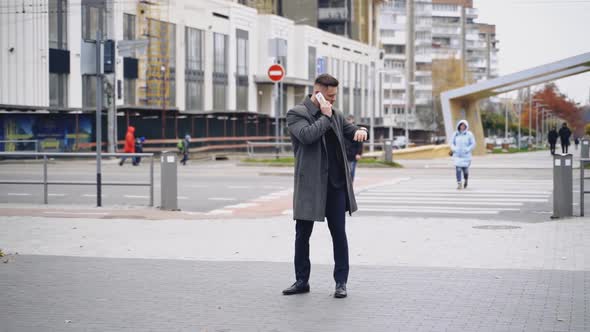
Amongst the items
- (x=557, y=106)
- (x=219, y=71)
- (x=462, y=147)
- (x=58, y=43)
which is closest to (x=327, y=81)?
(x=462, y=147)

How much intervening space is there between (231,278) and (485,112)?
128 meters

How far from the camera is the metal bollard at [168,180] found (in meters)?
17.0

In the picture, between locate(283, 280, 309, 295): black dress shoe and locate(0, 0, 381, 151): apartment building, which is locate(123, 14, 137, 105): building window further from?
locate(283, 280, 309, 295): black dress shoe

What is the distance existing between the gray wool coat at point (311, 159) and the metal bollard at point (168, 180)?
354 inches

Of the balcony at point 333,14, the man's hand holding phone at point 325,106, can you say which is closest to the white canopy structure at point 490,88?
the man's hand holding phone at point 325,106

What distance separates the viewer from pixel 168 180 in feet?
56.1

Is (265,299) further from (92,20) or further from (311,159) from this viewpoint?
(92,20)

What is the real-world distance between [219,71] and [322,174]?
211 ft

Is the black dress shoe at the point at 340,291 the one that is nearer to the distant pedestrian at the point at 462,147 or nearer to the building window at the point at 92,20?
the distant pedestrian at the point at 462,147

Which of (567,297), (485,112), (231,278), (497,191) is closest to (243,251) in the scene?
(231,278)

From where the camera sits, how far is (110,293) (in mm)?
8375

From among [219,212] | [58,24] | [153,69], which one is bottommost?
[219,212]

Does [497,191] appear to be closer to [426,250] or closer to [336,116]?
[426,250]

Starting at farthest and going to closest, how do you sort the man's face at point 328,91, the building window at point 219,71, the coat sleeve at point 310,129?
1. the building window at point 219,71
2. the man's face at point 328,91
3. the coat sleeve at point 310,129
